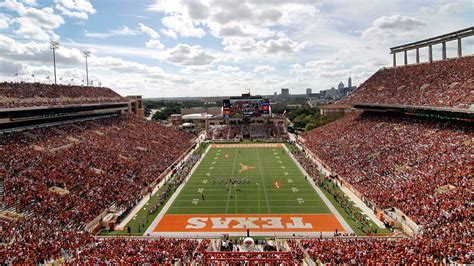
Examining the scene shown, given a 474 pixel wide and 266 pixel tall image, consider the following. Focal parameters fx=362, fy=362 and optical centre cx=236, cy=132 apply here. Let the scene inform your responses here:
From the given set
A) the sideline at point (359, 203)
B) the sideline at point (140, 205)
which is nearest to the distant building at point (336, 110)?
the sideline at point (359, 203)

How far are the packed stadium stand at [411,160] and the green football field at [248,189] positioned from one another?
3685mm

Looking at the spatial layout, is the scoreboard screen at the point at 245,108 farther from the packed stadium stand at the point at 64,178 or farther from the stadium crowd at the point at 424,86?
the packed stadium stand at the point at 64,178

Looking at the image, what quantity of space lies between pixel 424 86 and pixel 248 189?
2252 centimetres

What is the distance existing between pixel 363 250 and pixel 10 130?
91.0 feet

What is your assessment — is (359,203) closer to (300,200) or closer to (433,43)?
(300,200)

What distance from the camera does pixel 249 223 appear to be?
21.4 m

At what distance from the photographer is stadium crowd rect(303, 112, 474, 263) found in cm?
1462

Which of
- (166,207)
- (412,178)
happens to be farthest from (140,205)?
(412,178)

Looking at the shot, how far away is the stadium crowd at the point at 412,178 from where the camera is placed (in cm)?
1462

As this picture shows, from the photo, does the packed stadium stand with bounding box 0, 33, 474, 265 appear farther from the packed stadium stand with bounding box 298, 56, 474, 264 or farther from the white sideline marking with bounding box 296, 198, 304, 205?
the white sideline marking with bounding box 296, 198, 304, 205

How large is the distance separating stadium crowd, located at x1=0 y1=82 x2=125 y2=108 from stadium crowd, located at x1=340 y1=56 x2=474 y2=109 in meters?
34.1

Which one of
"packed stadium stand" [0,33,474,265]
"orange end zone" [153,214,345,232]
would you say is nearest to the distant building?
"packed stadium stand" [0,33,474,265]

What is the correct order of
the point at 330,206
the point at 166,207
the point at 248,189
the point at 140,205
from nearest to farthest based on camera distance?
the point at 330,206
the point at 166,207
the point at 140,205
the point at 248,189

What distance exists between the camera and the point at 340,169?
32000mm
